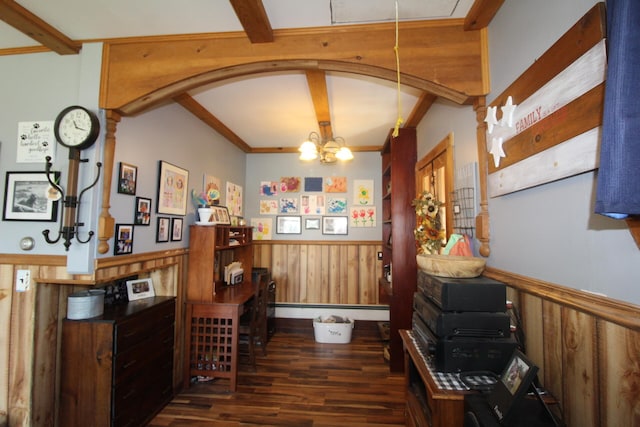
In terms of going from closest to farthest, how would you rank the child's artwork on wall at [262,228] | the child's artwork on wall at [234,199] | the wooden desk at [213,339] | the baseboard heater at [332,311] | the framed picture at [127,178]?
the framed picture at [127,178] → the wooden desk at [213,339] → the child's artwork on wall at [234,199] → the baseboard heater at [332,311] → the child's artwork on wall at [262,228]

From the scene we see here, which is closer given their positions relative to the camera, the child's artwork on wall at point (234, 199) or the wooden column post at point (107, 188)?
the wooden column post at point (107, 188)

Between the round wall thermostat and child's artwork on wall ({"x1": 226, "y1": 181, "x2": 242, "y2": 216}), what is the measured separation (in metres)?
1.93

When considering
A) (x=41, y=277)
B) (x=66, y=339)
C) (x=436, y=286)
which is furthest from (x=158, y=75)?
(x=436, y=286)

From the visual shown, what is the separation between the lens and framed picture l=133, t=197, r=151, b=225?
6.84 ft

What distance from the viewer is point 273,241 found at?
410 centimetres

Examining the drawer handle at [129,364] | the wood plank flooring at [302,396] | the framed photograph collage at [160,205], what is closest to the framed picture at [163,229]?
the framed photograph collage at [160,205]

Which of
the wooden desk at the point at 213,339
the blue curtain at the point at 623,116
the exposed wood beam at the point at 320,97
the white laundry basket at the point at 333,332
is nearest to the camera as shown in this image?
the blue curtain at the point at 623,116

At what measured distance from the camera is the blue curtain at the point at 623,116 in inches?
26.1

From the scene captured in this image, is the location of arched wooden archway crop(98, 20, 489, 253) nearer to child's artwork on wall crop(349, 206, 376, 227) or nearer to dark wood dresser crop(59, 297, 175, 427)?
dark wood dresser crop(59, 297, 175, 427)

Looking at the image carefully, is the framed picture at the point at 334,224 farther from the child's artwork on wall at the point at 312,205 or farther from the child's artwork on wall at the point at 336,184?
the child's artwork on wall at the point at 336,184

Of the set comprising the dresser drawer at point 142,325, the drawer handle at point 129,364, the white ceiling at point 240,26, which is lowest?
the drawer handle at point 129,364

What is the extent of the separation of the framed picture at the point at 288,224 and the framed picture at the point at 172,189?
64.3 inches

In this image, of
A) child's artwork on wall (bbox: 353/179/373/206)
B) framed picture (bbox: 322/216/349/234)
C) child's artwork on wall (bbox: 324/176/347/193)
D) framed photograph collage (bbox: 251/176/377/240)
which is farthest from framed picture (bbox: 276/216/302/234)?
child's artwork on wall (bbox: 353/179/373/206)

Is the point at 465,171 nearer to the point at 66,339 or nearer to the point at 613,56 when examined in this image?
the point at 613,56
